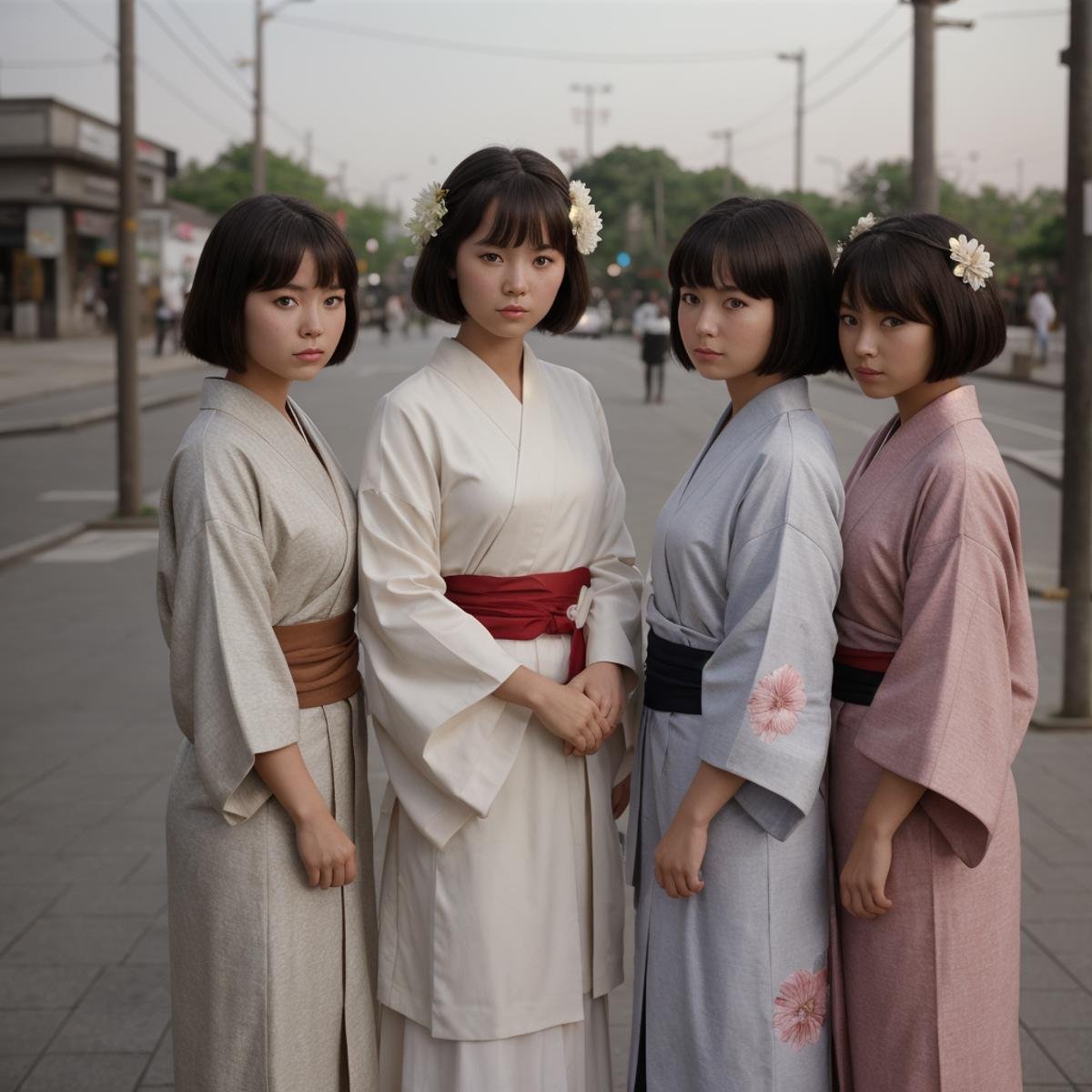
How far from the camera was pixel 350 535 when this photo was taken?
247cm

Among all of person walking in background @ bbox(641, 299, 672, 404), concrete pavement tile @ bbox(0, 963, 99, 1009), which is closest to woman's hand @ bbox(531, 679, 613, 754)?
Result: concrete pavement tile @ bbox(0, 963, 99, 1009)

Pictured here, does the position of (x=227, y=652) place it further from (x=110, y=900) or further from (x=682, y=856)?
(x=110, y=900)

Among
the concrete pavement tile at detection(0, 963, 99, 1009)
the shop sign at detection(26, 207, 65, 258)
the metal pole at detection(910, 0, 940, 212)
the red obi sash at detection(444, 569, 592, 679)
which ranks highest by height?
the shop sign at detection(26, 207, 65, 258)

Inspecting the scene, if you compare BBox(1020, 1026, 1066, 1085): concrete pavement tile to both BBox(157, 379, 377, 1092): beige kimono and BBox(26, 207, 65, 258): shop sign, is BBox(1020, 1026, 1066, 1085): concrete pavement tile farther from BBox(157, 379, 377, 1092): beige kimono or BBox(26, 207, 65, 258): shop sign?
BBox(26, 207, 65, 258): shop sign

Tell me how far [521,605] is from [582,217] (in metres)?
0.71

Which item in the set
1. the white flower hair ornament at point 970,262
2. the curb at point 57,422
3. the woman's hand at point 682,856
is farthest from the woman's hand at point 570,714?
the curb at point 57,422

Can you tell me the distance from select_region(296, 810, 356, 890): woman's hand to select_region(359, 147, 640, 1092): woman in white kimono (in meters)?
0.17

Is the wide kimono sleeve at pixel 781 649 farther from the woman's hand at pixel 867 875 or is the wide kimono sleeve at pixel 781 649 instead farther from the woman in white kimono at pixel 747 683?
the woman's hand at pixel 867 875

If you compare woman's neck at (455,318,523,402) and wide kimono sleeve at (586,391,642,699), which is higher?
woman's neck at (455,318,523,402)

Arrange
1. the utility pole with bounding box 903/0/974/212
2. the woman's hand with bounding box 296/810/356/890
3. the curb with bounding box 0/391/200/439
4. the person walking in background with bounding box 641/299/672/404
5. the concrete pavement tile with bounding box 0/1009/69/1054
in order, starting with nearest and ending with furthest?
1. the woman's hand with bounding box 296/810/356/890
2. the concrete pavement tile with bounding box 0/1009/69/1054
3. the utility pole with bounding box 903/0/974/212
4. the curb with bounding box 0/391/200/439
5. the person walking in background with bounding box 641/299/672/404

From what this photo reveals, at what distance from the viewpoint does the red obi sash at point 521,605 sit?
254 centimetres

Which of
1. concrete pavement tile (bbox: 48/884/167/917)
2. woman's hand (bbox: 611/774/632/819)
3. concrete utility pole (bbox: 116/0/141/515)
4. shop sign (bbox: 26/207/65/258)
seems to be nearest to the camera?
woman's hand (bbox: 611/774/632/819)

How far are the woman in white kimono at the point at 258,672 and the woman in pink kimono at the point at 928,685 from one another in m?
0.87

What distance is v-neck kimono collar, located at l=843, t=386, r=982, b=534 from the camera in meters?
2.26
